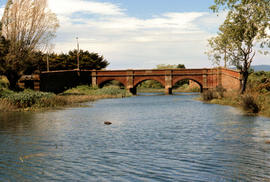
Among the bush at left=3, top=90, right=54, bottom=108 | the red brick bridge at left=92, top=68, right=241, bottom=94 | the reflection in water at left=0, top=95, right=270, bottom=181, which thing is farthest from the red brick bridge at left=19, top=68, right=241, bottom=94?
the reflection in water at left=0, top=95, right=270, bottom=181

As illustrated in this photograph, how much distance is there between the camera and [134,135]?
16281 millimetres

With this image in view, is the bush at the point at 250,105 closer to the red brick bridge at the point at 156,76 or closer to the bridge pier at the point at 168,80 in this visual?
the red brick bridge at the point at 156,76

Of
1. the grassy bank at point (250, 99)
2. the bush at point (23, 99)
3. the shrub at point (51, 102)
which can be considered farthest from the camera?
the shrub at point (51, 102)

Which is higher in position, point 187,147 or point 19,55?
point 19,55

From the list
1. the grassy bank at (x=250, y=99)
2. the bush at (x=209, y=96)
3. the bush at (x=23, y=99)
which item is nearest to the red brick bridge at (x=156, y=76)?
the bush at (x=209, y=96)

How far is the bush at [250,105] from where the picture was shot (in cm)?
2491

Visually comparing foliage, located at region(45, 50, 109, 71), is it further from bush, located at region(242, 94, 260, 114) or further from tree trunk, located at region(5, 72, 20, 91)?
bush, located at region(242, 94, 260, 114)

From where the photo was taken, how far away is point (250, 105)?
2545 centimetres

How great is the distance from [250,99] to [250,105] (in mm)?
426

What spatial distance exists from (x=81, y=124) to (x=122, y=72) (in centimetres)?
4752

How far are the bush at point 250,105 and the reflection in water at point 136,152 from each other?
16.8 ft

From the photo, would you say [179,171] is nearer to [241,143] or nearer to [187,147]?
[187,147]

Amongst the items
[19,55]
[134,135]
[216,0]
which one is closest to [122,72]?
[19,55]

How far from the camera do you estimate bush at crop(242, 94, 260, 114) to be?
981 inches
